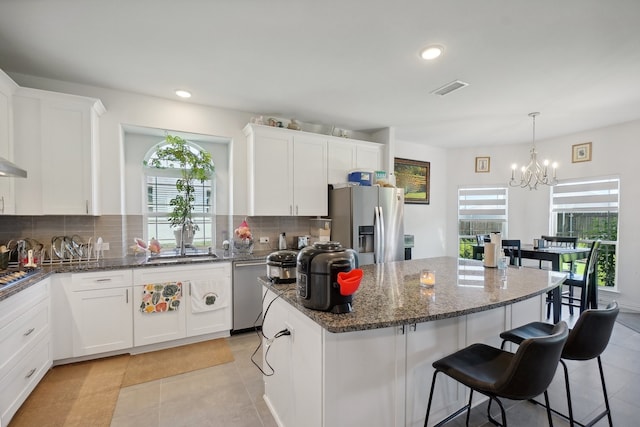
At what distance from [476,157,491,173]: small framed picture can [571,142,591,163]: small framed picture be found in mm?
1207

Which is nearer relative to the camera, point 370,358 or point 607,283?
point 370,358

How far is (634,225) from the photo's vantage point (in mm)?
4039

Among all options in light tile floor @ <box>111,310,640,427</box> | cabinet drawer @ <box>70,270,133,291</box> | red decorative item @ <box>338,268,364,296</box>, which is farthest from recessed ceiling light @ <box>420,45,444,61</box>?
cabinet drawer @ <box>70,270,133,291</box>

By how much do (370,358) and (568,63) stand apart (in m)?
2.94

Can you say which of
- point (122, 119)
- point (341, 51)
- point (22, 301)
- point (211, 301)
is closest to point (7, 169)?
point (22, 301)

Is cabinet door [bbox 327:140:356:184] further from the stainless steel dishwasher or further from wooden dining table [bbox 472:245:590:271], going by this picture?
wooden dining table [bbox 472:245:590:271]

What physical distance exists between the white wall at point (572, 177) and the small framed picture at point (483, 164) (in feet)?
0.22

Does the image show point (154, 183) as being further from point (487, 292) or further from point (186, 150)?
point (487, 292)

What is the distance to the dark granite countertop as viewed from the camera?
6.67ft

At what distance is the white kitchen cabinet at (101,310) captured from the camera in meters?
A: 2.54

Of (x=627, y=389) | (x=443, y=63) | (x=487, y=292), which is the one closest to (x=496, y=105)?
(x=443, y=63)

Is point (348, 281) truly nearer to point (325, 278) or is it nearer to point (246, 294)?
point (325, 278)

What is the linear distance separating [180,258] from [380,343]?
250 cm

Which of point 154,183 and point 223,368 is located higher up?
point 154,183
